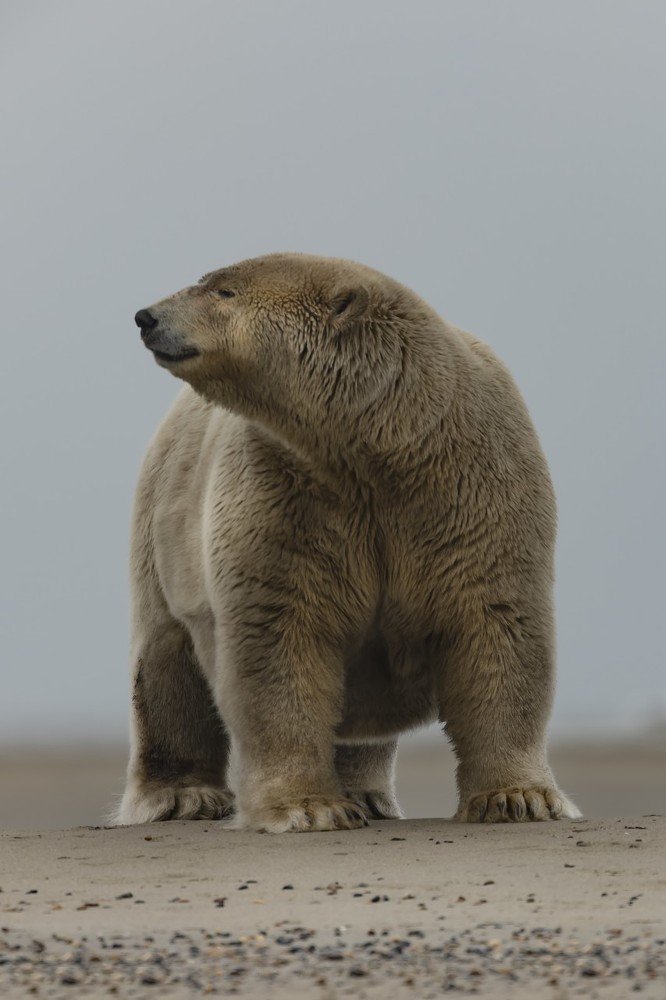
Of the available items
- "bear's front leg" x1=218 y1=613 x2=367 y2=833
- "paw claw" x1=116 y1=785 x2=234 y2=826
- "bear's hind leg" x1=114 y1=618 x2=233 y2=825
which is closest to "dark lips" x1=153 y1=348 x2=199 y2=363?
"bear's front leg" x1=218 y1=613 x2=367 y2=833

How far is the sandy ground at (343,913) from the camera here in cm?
444

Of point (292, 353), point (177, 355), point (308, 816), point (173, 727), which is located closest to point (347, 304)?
point (292, 353)

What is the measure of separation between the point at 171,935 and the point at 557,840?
7.52ft

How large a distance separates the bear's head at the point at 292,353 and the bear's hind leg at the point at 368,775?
8.68 feet

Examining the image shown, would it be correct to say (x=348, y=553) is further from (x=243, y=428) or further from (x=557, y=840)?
(x=557, y=840)

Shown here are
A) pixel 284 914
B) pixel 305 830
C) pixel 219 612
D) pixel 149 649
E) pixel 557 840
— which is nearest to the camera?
pixel 284 914

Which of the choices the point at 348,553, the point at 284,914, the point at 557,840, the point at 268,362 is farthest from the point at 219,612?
the point at 284,914

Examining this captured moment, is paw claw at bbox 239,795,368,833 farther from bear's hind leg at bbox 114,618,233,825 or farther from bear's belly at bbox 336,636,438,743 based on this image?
bear's hind leg at bbox 114,618,233,825

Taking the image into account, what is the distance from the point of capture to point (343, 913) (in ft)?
17.7

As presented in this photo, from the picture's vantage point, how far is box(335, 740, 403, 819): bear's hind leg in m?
9.76

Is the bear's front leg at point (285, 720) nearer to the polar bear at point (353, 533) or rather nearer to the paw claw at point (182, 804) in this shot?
the polar bear at point (353, 533)

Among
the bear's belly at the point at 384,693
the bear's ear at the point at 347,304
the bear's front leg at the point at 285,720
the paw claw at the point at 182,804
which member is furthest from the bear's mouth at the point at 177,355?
the paw claw at the point at 182,804

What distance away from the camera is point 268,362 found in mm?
7652

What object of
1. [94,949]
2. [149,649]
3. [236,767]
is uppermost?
[149,649]
